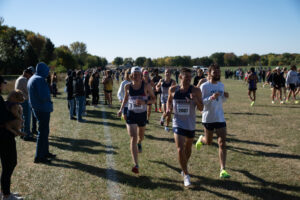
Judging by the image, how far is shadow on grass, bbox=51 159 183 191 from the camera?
4316 millimetres

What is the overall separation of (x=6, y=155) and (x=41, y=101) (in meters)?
1.81

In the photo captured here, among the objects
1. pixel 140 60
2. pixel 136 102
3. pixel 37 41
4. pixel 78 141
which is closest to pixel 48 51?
pixel 37 41

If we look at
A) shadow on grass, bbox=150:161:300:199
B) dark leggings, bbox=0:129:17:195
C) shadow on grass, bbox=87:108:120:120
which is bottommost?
shadow on grass, bbox=150:161:300:199

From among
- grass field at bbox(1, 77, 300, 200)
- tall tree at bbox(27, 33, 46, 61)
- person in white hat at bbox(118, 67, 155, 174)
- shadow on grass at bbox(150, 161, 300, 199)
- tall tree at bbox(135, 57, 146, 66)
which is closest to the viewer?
shadow on grass at bbox(150, 161, 300, 199)

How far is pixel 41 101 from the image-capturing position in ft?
16.9

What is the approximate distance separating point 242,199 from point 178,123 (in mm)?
1655

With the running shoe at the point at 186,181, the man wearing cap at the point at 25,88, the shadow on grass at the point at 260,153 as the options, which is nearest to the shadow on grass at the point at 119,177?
the running shoe at the point at 186,181

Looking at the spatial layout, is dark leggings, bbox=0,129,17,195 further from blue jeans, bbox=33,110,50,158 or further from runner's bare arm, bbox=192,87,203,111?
runner's bare arm, bbox=192,87,203,111

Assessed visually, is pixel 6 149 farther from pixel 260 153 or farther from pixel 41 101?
pixel 260 153

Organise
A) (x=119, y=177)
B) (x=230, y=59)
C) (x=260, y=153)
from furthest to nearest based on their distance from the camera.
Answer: (x=230, y=59) < (x=260, y=153) < (x=119, y=177)

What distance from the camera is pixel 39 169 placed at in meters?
5.12

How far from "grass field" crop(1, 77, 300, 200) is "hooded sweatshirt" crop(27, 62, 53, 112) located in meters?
1.39

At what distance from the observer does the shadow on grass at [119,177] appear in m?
4.32

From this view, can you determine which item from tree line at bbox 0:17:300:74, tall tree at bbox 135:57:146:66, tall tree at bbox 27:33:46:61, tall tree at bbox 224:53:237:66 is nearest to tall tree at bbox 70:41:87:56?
tree line at bbox 0:17:300:74
